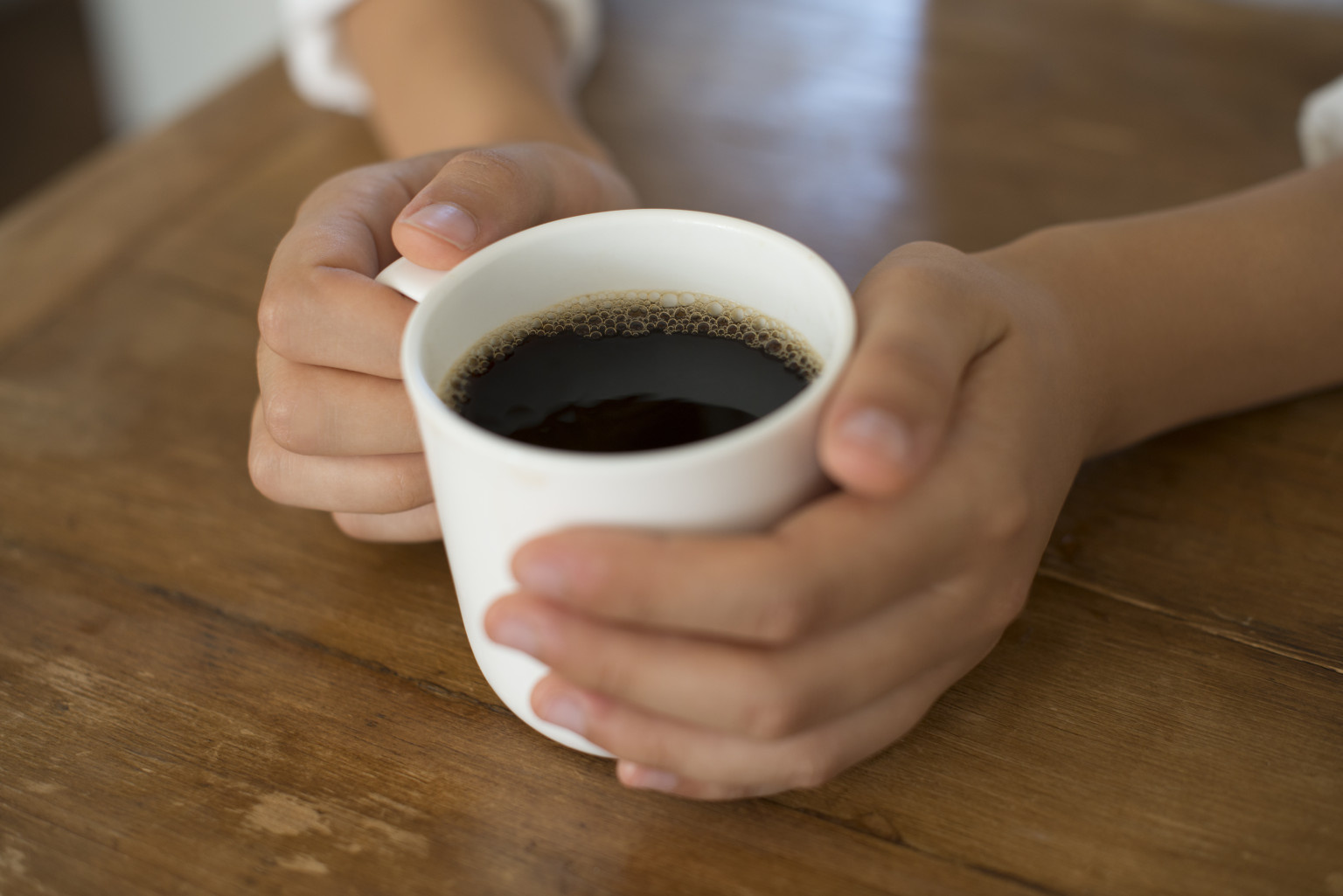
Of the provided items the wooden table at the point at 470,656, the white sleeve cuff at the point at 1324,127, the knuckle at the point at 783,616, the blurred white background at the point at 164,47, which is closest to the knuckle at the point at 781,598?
the knuckle at the point at 783,616

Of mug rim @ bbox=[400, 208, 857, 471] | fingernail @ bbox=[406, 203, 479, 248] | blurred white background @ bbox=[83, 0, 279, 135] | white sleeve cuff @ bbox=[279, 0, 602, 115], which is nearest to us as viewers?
mug rim @ bbox=[400, 208, 857, 471]

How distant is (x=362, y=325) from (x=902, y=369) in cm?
28

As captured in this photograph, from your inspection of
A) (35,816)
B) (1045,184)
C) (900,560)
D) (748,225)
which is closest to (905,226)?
(1045,184)

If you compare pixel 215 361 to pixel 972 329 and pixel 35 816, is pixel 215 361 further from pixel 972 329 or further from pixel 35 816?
pixel 972 329

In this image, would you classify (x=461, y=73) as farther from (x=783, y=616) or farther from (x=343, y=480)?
(x=783, y=616)

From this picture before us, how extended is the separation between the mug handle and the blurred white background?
2.11 meters

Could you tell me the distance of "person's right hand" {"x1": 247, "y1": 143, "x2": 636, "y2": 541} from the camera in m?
0.52

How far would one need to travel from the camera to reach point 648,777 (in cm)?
43

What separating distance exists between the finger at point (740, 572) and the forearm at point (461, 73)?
18.6 inches

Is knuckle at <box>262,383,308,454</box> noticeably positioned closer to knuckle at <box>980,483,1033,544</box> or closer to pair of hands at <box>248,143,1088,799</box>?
pair of hands at <box>248,143,1088,799</box>

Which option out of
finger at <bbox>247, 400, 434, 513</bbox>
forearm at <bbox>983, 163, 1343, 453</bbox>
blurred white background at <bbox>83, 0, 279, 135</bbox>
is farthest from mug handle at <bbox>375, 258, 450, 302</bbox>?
blurred white background at <bbox>83, 0, 279, 135</bbox>

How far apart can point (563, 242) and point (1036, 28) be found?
82 cm

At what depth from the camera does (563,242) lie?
50cm

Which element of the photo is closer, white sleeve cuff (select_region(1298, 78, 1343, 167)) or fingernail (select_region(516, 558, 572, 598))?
fingernail (select_region(516, 558, 572, 598))
